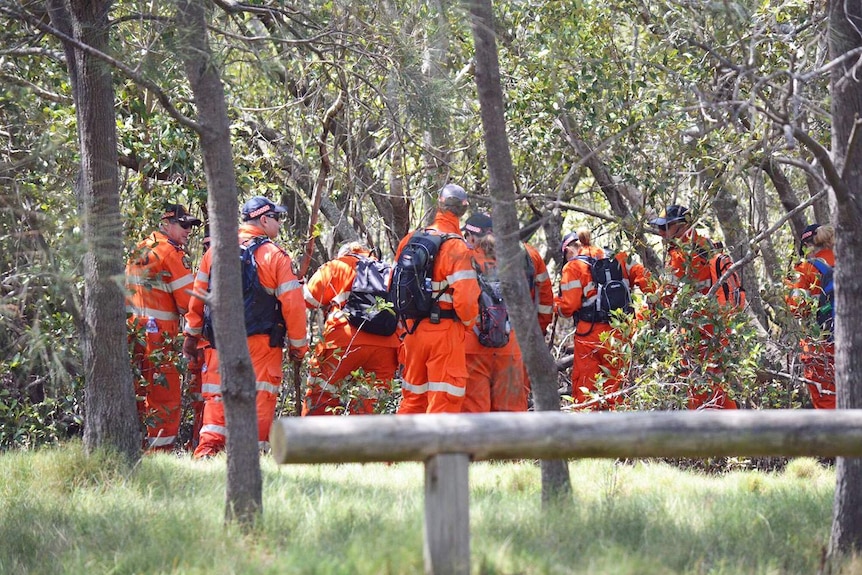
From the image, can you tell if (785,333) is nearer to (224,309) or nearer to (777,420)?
(777,420)

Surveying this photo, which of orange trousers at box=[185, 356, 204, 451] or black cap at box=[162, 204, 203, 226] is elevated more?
black cap at box=[162, 204, 203, 226]

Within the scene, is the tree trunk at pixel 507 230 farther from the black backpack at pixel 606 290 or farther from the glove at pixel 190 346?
the black backpack at pixel 606 290

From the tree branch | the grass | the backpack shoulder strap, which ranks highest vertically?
the tree branch

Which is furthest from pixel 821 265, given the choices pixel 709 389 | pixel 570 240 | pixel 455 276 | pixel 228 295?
pixel 228 295

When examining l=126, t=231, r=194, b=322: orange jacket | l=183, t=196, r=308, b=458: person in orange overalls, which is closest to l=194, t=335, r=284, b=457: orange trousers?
l=183, t=196, r=308, b=458: person in orange overalls

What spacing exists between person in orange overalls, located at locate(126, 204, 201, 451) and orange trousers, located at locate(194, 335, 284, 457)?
0.47m

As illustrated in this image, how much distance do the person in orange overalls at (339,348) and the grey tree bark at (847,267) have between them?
4.55 metres

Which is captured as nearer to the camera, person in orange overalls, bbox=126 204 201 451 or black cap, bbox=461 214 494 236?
person in orange overalls, bbox=126 204 201 451

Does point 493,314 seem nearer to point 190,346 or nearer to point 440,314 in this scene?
point 440,314

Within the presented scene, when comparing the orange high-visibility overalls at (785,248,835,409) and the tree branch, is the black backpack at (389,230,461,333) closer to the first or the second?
the orange high-visibility overalls at (785,248,835,409)

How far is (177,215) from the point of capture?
30.5 ft

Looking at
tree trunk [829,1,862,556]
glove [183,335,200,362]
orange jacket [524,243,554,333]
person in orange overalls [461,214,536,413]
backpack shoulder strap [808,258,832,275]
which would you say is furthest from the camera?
orange jacket [524,243,554,333]

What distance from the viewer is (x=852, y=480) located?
5133 mm

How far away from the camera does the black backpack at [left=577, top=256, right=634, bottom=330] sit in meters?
10.2
